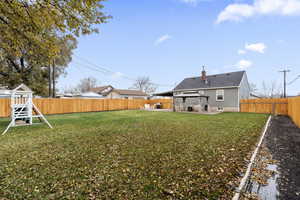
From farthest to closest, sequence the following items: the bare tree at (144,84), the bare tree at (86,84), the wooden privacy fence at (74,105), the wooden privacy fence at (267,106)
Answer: the bare tree at (144,84) → the bare tree at (86,84) → the wooden privacy fence at (267,106) → the wooden privacy fence at (74,105)

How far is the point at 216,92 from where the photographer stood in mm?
16859

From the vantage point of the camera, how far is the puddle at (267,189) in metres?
2.03

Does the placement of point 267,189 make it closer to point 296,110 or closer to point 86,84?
point 296,110

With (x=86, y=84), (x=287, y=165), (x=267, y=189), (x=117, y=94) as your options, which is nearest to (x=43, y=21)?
(x=267, y=189)

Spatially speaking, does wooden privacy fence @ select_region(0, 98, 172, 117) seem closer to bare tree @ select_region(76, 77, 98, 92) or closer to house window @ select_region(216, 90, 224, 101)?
house window @ select_region(216, 90, 224, 101)

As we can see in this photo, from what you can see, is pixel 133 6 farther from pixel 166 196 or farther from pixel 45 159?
pixel 166 196

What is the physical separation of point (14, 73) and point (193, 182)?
19.1 meters

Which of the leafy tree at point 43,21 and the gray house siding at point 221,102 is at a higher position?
the leafy tree at point 43,21

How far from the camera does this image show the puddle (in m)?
2.03

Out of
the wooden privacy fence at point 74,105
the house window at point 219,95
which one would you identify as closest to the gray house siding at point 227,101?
the house window at point 219,95

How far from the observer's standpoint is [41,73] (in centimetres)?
1566

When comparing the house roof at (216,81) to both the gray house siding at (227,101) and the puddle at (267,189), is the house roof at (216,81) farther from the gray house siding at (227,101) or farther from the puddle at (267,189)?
the puddle at (267,189)

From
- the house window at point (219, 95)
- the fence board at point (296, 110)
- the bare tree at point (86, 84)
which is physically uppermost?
the bare tree at point (86, 84)

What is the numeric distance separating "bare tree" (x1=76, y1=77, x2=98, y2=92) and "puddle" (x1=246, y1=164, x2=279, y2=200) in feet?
147
